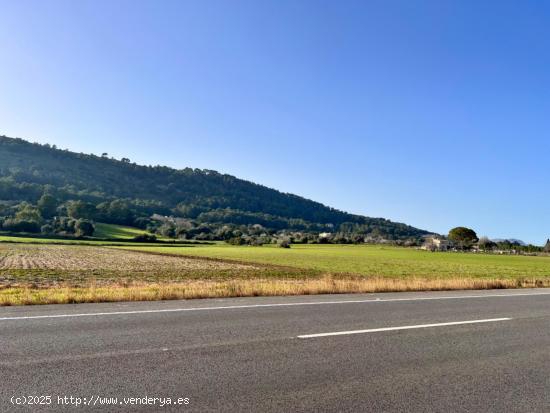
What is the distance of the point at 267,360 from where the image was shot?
21.6ft

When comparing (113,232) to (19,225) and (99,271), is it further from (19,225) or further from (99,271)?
(99,271)

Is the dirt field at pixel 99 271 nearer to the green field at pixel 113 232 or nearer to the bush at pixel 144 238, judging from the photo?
the bush at pixel 144 238

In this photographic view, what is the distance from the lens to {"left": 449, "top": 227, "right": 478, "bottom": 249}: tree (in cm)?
16685

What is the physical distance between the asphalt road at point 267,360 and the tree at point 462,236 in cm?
16760

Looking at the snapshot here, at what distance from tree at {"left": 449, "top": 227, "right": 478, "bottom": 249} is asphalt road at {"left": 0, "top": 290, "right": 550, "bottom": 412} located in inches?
6598

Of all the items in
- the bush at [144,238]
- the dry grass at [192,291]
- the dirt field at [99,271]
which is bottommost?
the dirt field at [99,271]

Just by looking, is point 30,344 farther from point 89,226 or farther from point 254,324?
point 89,226

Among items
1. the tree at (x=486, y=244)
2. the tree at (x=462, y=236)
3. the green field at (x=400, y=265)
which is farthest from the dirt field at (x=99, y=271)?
the tree at (x=462, y=236)

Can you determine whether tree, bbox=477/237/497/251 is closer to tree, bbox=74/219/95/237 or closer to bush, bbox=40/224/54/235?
tree, bbox=74/219/95/237

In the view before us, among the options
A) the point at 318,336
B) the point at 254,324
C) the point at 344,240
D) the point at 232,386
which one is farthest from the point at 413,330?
the point at 344,240

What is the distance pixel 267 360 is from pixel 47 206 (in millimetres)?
162777

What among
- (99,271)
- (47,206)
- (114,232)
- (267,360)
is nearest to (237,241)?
(114,232)

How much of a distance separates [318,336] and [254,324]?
1586 mm

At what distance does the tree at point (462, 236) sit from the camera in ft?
547
